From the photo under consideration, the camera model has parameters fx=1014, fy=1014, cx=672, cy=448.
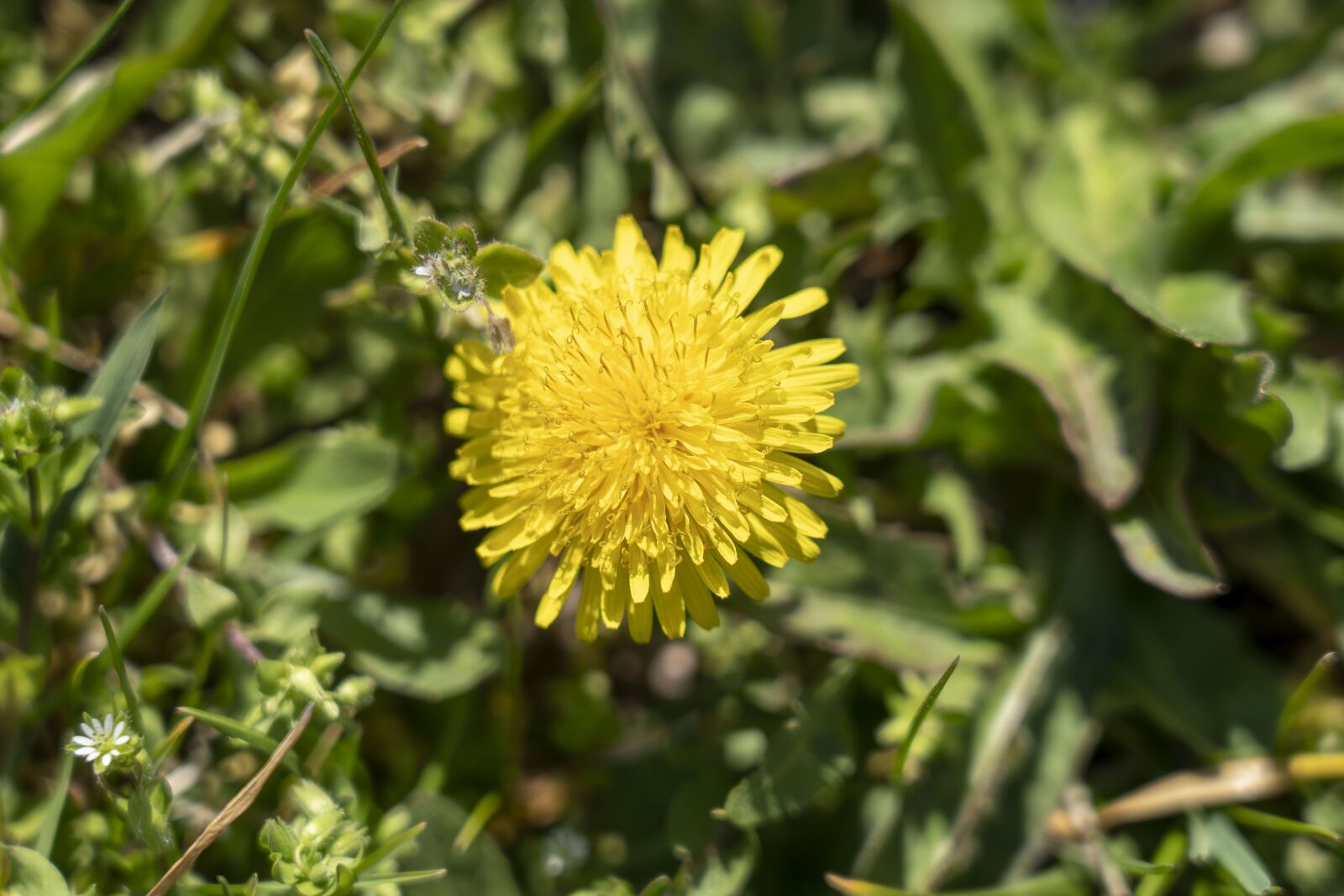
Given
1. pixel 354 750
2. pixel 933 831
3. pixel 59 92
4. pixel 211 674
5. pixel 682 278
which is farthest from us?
pixel 59 92

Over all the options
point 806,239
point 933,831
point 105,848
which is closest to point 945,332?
point 806,239

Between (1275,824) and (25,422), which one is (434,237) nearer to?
(25,422)

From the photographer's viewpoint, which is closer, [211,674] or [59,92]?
[211,674]

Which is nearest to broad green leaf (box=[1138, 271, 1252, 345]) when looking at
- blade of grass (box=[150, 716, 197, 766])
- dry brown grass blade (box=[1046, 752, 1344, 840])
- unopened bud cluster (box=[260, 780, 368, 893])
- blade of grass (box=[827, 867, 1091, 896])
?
dry brown grass blade (box=[1046, 752, 1344, 840])

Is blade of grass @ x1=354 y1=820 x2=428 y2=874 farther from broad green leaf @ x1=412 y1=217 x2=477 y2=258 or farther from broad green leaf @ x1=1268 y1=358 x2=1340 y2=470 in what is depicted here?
broad green leaf @ x1=1268 y1=358 x2=1340 y2=470

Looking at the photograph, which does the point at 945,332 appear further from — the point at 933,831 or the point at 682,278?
the point at 933,831

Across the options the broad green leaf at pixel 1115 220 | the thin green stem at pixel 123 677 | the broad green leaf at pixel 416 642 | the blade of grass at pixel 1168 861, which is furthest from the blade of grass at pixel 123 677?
the broad green leaf at pixel 1115 220

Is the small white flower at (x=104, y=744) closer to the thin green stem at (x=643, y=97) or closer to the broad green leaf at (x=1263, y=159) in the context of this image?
the thin green stem at (x=643, y=97)
